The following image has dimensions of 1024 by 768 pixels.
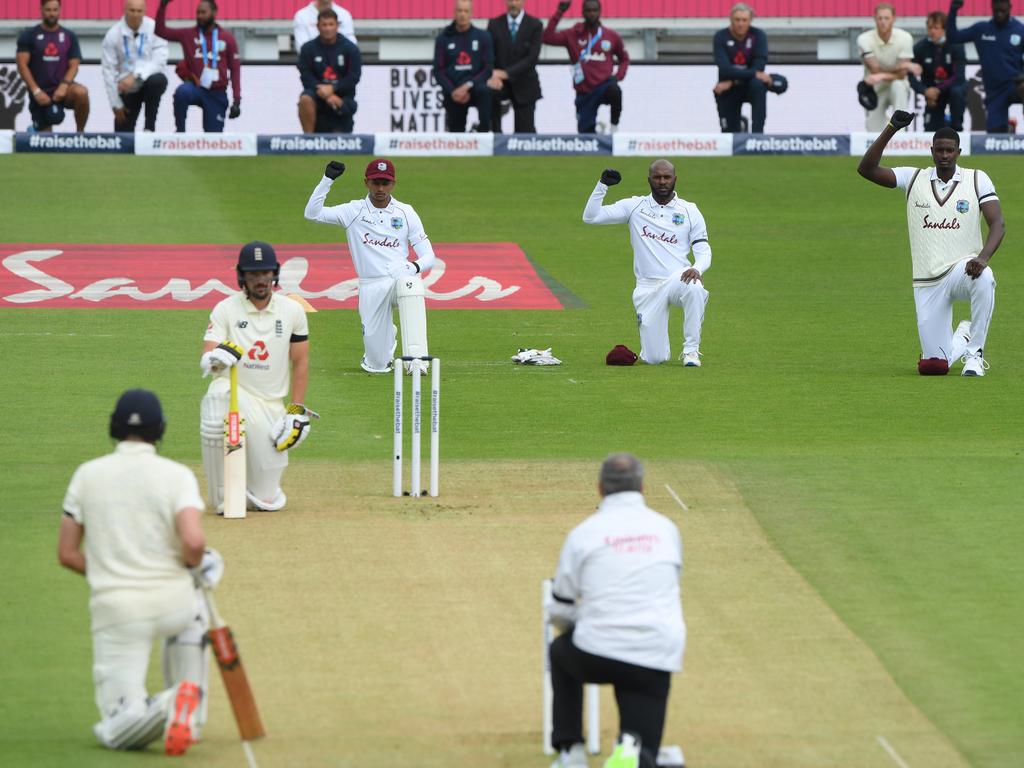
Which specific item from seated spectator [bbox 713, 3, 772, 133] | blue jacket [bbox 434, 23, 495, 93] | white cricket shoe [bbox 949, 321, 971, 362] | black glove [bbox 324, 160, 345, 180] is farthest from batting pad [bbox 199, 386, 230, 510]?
seated spectator [bbox 713, 3, 772, 133]

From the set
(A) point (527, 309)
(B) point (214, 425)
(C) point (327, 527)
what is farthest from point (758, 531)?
(A) point (527, 309)

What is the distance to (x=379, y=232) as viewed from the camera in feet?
58.0

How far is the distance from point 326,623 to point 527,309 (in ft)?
41.1

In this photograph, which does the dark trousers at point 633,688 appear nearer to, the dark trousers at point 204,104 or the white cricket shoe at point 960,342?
the white cricket shoe at point 960,342

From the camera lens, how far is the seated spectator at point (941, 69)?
29.4m

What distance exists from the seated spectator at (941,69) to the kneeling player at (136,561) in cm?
2379

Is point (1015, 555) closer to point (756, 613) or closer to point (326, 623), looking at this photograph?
point (756, 613)

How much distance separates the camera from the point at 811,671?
8.92m

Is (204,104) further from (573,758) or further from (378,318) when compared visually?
(573,758)

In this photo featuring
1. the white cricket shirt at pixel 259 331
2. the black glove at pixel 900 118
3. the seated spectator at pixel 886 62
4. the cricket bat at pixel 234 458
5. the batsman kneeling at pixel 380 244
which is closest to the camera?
the cricket bat at pixel 234 458

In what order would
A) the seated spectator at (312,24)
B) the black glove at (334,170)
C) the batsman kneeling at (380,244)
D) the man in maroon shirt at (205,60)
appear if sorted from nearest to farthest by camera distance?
the black glove at (334,170)
the batsman kneeling at (380,244)
the man in maroon shirt at (205,60)
the seated spectator at (312,24)

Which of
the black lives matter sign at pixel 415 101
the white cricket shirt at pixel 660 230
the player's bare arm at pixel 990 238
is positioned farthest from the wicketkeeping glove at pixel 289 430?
the black lives matter sign at pixel 415 101

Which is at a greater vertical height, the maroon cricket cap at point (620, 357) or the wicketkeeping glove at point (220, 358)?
the wicketkeeping glove at point (220, 358)

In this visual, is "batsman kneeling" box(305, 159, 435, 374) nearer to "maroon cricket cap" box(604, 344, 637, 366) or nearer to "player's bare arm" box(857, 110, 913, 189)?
"maroon cricket cap" box(604, 344, 637, 366)
